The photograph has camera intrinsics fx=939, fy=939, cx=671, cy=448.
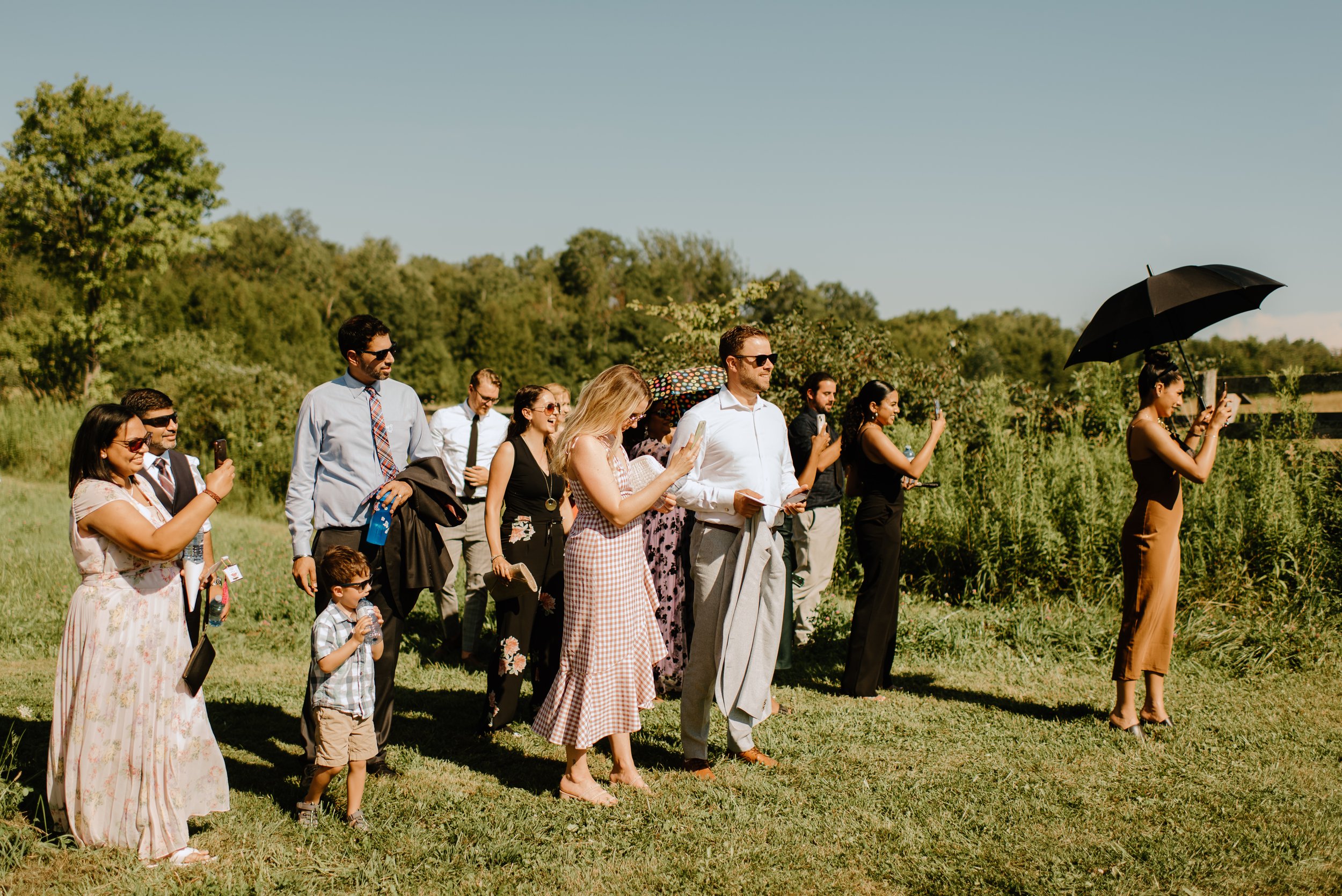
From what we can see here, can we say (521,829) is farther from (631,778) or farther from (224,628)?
(224,628)

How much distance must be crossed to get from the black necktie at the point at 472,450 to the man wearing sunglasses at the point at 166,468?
2.95m

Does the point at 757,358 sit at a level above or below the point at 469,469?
above

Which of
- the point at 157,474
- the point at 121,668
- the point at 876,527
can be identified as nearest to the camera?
the point at 121,668

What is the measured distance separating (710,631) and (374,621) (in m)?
1.59

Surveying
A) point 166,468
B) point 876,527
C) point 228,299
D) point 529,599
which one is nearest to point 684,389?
point 876,527

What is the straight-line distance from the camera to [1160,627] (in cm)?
513

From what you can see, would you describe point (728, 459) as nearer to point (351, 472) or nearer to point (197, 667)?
point (351, 472)

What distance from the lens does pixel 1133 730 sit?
511 cm

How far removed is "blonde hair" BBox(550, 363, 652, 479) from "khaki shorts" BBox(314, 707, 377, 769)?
1.37 m

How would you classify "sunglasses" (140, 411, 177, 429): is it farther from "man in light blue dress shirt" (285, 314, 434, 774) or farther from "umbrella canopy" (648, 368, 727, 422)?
"umbrella canopy" (648, 368, 727, 422)

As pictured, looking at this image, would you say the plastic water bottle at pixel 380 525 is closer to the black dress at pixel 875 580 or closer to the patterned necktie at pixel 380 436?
the patterned necktie at pixel 380 436

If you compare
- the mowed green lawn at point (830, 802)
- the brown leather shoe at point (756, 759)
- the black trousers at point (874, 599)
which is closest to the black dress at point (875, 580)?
the black trousers at point (874, 599)

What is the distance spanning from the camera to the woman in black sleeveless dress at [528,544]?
509 cm

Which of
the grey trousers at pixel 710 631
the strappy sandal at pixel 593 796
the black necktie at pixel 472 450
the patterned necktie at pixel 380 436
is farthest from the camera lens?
the black necktie at pixel 472 450
